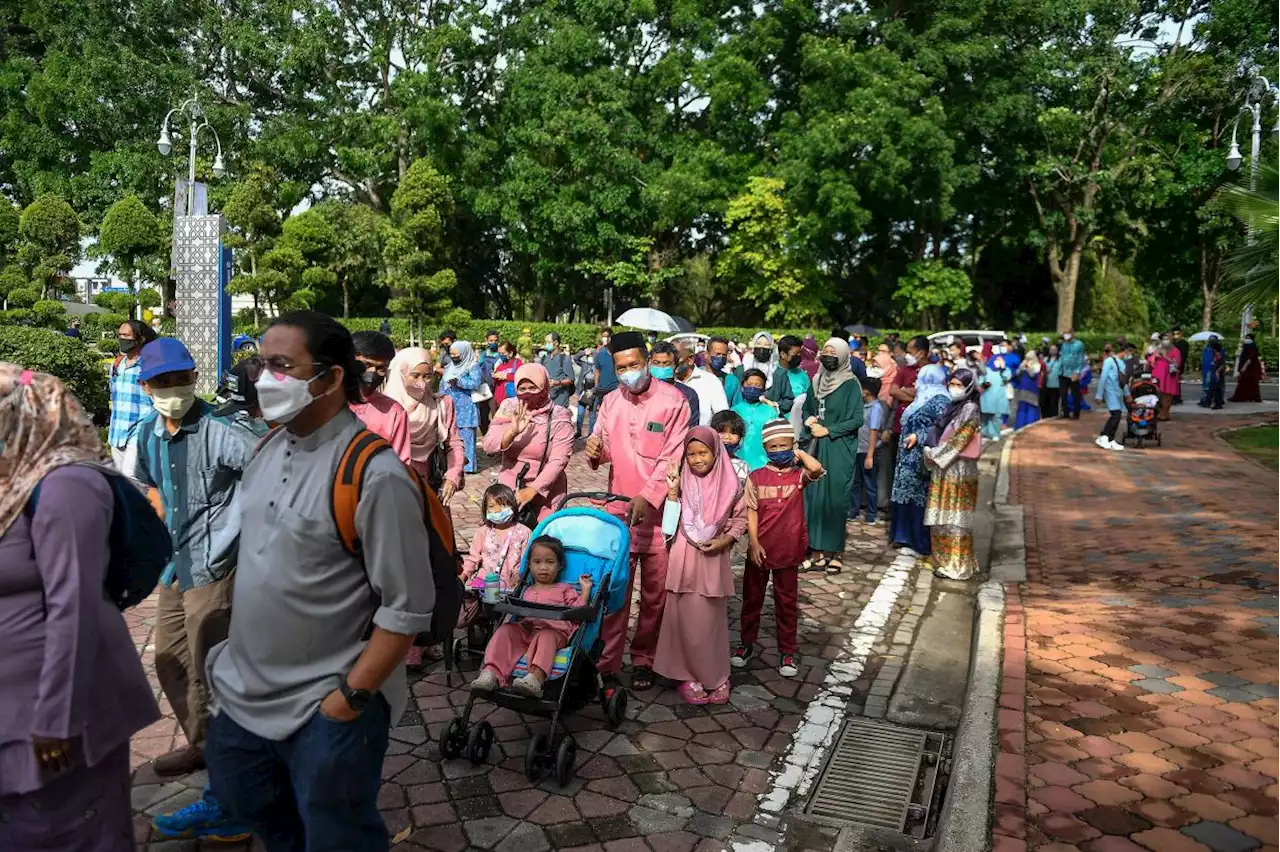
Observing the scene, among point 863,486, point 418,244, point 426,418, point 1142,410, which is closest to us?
point 426,418

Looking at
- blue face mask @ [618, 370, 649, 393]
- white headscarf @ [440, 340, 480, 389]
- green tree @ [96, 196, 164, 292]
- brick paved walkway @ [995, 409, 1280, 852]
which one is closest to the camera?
brick paved walkway @ [995, 409, 1280, 852]

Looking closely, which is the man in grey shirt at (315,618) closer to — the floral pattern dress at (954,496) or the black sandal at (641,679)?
the black sandal at (641,679)

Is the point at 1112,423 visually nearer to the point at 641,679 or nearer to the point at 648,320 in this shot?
the point at 648,320

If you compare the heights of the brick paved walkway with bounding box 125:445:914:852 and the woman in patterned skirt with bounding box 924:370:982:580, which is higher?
the woman in patterned skirt with bounding box 924:370:982:580

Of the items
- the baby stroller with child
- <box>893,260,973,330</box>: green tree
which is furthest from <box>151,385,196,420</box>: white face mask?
<box>893,260,973,330</box>: green tree

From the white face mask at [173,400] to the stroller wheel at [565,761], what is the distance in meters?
2.22

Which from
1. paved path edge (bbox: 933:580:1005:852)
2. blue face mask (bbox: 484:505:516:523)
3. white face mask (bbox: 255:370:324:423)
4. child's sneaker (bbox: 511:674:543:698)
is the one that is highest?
white face mask (bbox: 255:370:324:423)

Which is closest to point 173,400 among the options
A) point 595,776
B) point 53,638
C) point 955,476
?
point 53,638

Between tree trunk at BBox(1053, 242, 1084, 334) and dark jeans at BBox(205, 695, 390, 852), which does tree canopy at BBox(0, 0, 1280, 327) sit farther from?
dark jeans at BBox(205, 695, 390, 852)

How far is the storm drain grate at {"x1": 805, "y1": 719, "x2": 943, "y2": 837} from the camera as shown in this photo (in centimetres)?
439

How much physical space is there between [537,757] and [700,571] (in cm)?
153

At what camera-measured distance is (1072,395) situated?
22844mm

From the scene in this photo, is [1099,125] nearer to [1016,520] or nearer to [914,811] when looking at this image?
[1016,520]

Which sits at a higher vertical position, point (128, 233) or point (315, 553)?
point (128, 233)
